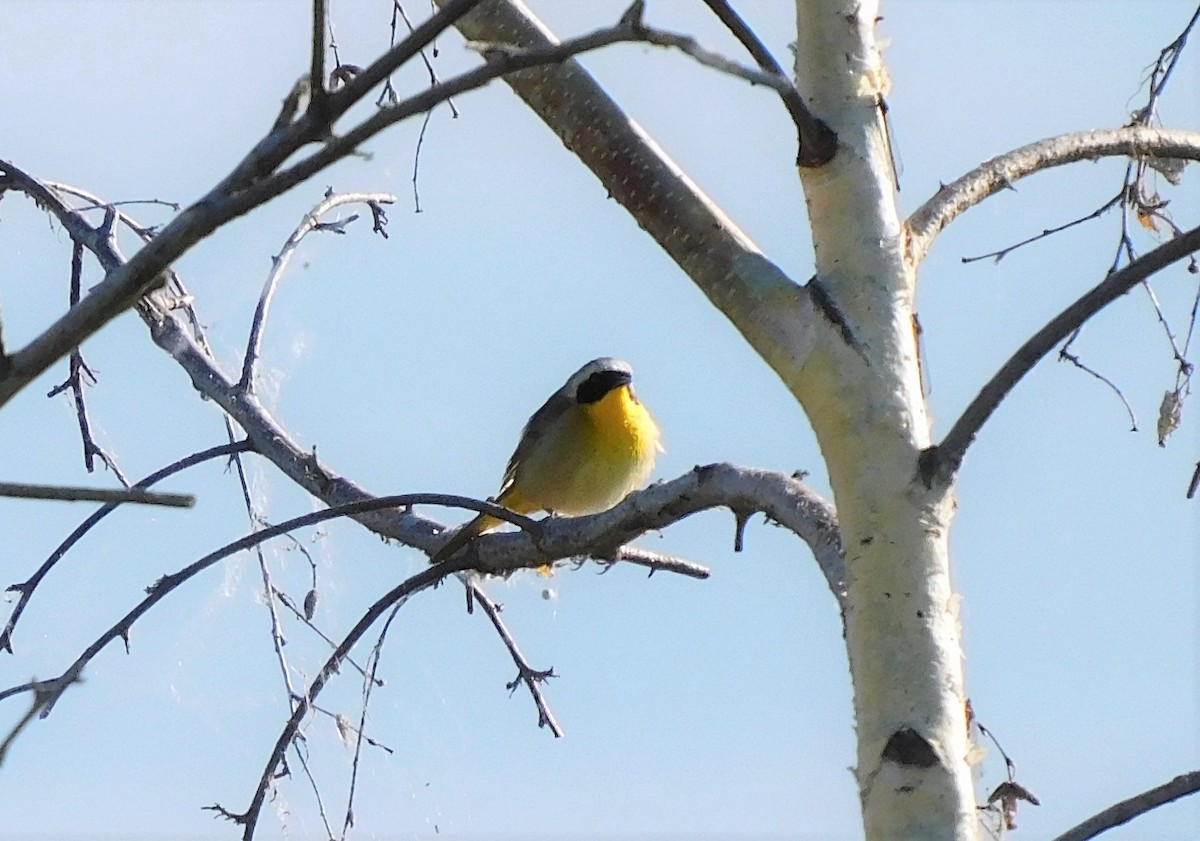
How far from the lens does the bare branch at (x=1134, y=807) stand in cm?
199

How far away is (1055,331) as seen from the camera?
6.60 ft

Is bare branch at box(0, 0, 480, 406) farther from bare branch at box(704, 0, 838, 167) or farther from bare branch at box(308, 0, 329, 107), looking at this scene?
bare branch at box(704, 0, 838, 167)

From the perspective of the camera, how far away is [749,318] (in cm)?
257

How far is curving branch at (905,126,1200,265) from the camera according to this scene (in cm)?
264

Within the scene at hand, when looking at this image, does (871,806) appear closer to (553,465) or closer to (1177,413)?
(1177,413)

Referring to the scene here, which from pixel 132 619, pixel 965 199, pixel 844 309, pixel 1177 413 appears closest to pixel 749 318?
pixel 844 309

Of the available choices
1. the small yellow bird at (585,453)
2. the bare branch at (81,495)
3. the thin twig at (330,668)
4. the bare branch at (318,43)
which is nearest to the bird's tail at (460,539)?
the thin twig at (330,668)

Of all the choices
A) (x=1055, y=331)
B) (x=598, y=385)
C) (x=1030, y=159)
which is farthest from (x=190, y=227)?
(x=598, y=385)

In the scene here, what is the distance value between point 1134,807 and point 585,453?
3667mm

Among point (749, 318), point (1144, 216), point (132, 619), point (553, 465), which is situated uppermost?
point (553, 465)

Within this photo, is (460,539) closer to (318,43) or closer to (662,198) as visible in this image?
(662,198)

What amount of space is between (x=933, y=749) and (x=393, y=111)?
4.14ft

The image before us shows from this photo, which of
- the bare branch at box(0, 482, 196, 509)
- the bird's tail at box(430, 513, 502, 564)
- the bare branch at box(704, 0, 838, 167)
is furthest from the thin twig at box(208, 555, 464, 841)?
the bare branch at box(0, 482, 196, 509)

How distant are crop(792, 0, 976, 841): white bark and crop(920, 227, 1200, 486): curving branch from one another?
150 millimetres
